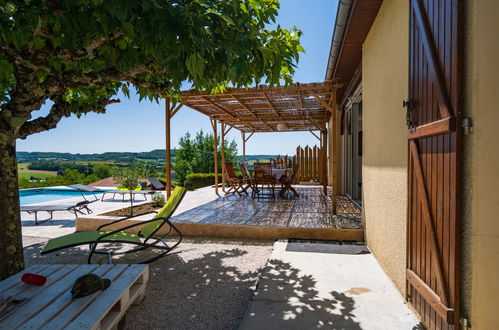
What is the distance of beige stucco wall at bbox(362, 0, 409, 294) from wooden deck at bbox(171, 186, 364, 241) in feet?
2.11

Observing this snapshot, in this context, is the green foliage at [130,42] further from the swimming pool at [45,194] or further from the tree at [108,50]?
the swimming pool at [45,194]

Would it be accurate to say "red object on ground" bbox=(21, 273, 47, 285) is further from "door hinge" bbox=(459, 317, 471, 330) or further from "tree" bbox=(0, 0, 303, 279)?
"door hinge" bbox=(459, 317, 471, 330)

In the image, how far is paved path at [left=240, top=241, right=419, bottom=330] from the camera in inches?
78.5

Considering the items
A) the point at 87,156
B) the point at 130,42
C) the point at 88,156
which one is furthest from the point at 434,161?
the point at 87,156

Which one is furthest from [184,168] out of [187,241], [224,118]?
[187,241]

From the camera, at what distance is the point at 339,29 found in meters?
3.61

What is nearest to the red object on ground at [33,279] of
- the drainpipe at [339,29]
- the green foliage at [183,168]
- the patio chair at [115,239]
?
the patio chair at [115,239]

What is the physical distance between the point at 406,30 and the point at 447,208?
1613mm

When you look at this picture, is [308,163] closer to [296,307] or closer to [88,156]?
[296,307]

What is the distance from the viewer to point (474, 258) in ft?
4.64

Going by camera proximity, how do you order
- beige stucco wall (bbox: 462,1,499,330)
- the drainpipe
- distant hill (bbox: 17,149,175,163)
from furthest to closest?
distant hill (bbox: 17,149,175,163)
the drainpipe
beige stucco wall (bbox: 462,1,499,330)

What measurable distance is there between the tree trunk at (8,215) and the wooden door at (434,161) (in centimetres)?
357

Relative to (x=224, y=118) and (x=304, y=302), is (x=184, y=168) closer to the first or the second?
(x=224, y=118)

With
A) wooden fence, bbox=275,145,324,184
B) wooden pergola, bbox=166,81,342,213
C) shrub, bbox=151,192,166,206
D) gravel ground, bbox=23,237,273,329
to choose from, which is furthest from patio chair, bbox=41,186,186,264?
wooden fence, bbox=275,145,324,184
